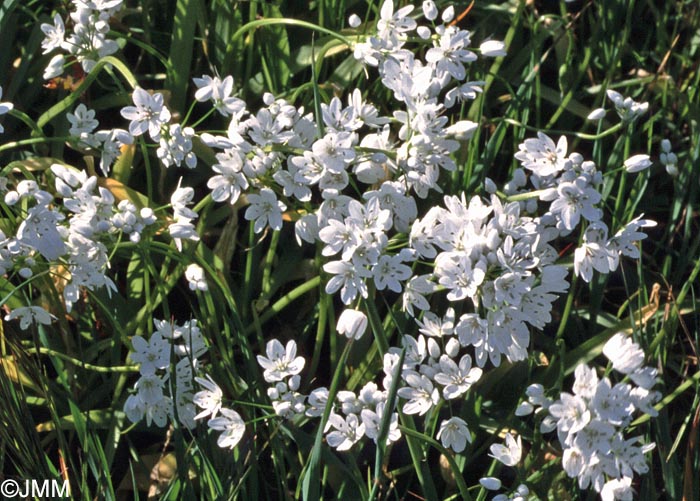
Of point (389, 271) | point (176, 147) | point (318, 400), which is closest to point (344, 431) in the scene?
point (318, 400)

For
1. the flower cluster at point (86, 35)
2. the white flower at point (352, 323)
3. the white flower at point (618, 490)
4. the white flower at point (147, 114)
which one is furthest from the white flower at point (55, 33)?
the white flower at point (618, 490)

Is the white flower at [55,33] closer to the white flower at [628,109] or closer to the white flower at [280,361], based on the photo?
the white flower at [280,361]

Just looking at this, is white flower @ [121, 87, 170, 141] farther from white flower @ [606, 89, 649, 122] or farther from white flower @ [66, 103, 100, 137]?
white flower @ [606, 89, 649, 122]

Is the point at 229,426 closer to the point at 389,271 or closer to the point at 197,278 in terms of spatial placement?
the point at 197,278

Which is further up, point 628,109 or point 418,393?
point 628,109

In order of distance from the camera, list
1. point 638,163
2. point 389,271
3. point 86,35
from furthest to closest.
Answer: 1. point 86,35
2. point 638,163
3. point 389,271
